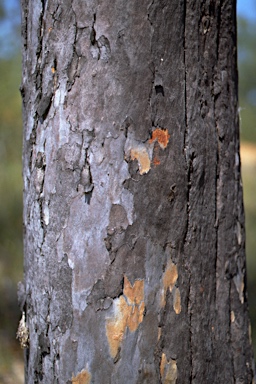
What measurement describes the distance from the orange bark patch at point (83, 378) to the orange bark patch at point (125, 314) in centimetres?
7

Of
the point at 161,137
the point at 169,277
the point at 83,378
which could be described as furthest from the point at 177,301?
the point at 161,137

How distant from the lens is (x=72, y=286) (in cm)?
113

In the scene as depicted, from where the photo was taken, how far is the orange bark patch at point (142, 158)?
1114mm

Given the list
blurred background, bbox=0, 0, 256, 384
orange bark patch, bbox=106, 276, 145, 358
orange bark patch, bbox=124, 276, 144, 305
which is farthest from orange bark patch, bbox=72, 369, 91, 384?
blurred background, bbox=0, 0, 256, 384

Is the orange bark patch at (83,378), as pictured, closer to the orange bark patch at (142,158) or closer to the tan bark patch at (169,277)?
the tan bark patch at (169,277)

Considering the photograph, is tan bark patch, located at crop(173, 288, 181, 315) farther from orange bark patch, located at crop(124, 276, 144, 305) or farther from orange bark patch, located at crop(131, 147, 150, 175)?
orange bark patch, located at crop(131, 147, 150, 175)

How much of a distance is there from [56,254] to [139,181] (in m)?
0.25

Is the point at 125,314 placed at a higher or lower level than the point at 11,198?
lower

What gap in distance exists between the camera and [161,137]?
1.13 m

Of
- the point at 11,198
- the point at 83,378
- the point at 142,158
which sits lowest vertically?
the point at 83,378

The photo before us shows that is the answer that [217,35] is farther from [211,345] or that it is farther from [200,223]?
[211,345]

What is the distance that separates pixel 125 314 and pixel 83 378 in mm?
174

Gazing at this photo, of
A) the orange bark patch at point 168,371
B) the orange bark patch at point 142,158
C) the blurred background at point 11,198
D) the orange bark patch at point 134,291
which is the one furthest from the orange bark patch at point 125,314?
the blurred background at point 11,198

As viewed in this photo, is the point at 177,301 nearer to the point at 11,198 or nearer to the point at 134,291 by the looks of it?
the point at 134,291
